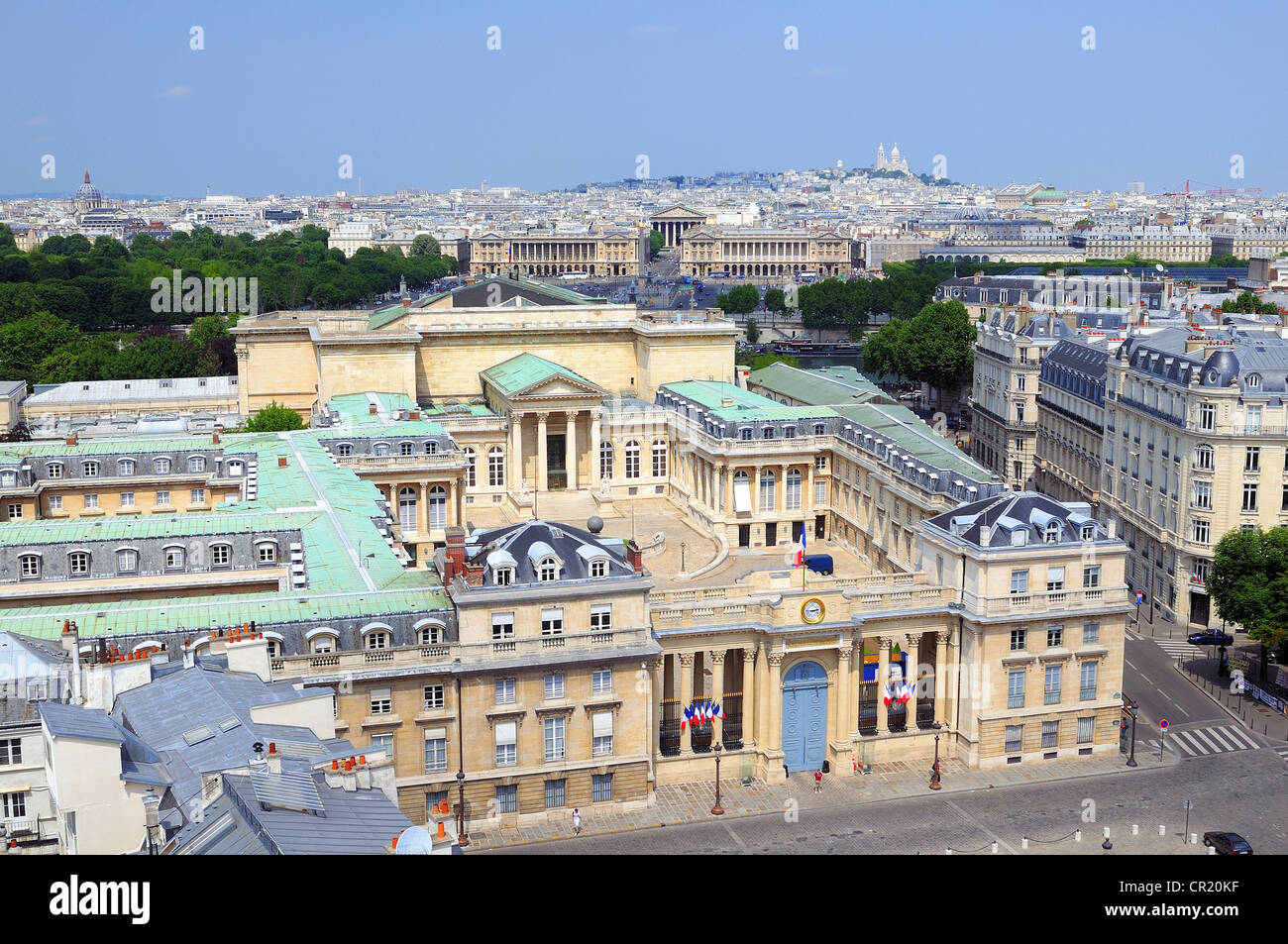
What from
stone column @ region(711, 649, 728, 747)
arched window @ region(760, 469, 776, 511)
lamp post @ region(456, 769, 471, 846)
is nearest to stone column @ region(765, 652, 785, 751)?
stone column @ region(711, 649, 728, 747)

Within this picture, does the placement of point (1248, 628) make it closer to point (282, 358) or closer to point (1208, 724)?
point (1208, 724)

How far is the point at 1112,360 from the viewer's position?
96.3 meters

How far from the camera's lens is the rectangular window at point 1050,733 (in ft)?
207

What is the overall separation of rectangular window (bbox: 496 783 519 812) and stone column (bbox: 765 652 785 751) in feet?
37.4

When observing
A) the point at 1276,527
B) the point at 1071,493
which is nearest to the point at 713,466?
the point at 1071,493

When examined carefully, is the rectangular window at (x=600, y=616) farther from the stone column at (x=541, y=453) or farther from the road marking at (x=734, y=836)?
the stone column at (x=541, y=453)

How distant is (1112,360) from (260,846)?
264 feet

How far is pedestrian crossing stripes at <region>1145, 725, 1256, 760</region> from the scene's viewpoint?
212 ft

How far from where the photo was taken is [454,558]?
5612cm

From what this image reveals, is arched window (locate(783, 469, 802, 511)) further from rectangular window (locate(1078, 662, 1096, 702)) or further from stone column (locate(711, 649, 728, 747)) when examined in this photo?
stone column (locate(711, 649, 728, 747))

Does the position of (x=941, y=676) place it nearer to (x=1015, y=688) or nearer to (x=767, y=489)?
(x=1015, y=688)

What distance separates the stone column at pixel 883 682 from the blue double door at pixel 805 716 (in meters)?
2.71

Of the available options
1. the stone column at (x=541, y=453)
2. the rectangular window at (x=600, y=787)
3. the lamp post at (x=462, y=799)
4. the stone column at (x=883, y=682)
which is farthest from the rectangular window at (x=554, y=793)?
the stone column at (x=541, y=453)

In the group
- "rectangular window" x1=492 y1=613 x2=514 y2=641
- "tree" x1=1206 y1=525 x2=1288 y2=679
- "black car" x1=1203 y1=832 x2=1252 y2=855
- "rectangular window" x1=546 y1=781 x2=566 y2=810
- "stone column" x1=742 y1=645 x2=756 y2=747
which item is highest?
"rectangular window" x1=492 y1=613 x2=514 y2=641
